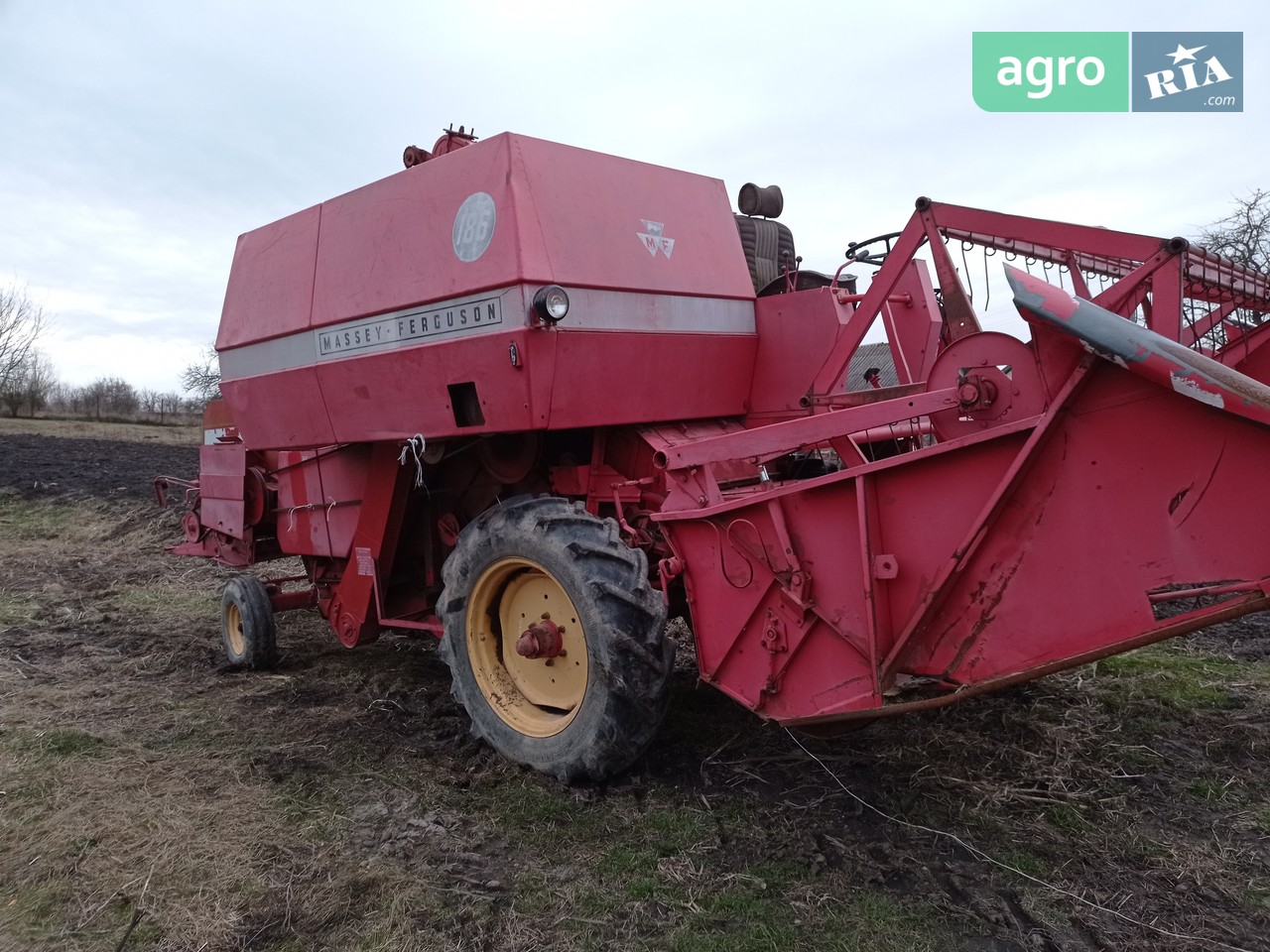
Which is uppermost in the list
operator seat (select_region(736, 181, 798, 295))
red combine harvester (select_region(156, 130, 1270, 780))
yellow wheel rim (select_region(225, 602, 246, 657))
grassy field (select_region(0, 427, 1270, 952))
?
operator seat (select_region(736, 181, 798, 295))

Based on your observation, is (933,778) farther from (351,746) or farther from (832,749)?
(351,746)

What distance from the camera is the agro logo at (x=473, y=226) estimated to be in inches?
142

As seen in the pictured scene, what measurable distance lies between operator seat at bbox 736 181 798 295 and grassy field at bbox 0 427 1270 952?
2360mm

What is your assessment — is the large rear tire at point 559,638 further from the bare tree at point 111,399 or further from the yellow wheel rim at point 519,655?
the bare tree at point 111,399

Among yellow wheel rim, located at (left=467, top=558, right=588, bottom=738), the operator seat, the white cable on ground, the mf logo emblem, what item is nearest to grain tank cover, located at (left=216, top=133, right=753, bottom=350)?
the mf logo emblem

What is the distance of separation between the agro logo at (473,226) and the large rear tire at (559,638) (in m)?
1.07

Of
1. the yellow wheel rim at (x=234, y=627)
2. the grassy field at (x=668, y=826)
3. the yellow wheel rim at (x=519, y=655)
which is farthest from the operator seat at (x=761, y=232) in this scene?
the yellow wheel rim at (x=234, y=627)

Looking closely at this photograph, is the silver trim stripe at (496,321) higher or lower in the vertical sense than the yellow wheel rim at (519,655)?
higher

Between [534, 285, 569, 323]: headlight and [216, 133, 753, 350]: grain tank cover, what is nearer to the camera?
[534, 285, 569, 323]: headlight

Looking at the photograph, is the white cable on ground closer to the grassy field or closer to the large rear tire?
the grassy field

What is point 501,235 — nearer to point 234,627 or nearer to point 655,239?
point 655,239

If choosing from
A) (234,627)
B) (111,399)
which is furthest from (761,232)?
(111,399)

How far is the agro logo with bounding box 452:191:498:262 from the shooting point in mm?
3611

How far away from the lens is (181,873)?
3.02 meters
